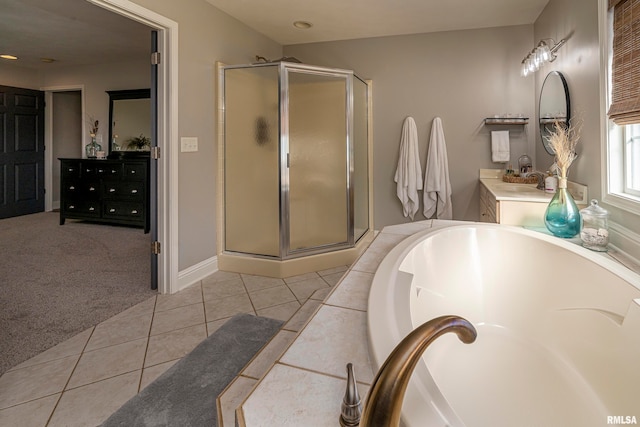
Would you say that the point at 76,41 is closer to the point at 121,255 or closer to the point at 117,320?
the point at 121,255

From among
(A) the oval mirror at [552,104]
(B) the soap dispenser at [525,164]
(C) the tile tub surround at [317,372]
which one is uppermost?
(A) the oval mirror at [552,104]

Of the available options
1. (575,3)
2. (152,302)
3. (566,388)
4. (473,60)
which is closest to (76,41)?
(152,302)

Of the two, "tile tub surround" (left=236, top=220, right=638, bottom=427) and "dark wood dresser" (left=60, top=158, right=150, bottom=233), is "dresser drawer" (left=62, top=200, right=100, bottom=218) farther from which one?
"tile tub surround" (left=236, top=220, right=638, bottom=427)

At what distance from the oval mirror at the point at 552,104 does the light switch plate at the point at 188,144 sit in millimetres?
2829

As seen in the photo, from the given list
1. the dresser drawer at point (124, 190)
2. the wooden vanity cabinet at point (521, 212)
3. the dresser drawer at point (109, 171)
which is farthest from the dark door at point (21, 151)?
the wooden vanity cabinet at point (521, 212)

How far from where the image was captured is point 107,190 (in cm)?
472

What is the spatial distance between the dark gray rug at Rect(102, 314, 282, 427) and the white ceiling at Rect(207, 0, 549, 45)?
2.75m

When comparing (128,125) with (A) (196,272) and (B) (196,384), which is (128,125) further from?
(B) (196,384)

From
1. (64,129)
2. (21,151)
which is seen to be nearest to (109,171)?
(21,151)

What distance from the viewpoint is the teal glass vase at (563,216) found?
69.5 inches

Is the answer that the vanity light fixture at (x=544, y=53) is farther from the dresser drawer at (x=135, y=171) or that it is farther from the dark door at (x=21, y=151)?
the dark door at (x=21, y=151)

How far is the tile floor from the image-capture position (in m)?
1.31

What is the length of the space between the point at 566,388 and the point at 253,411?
1363 millimetres

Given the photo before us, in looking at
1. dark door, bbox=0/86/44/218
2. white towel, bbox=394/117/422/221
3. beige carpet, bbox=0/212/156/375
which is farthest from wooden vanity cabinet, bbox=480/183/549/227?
dark door, bbox=0/86/44/218
